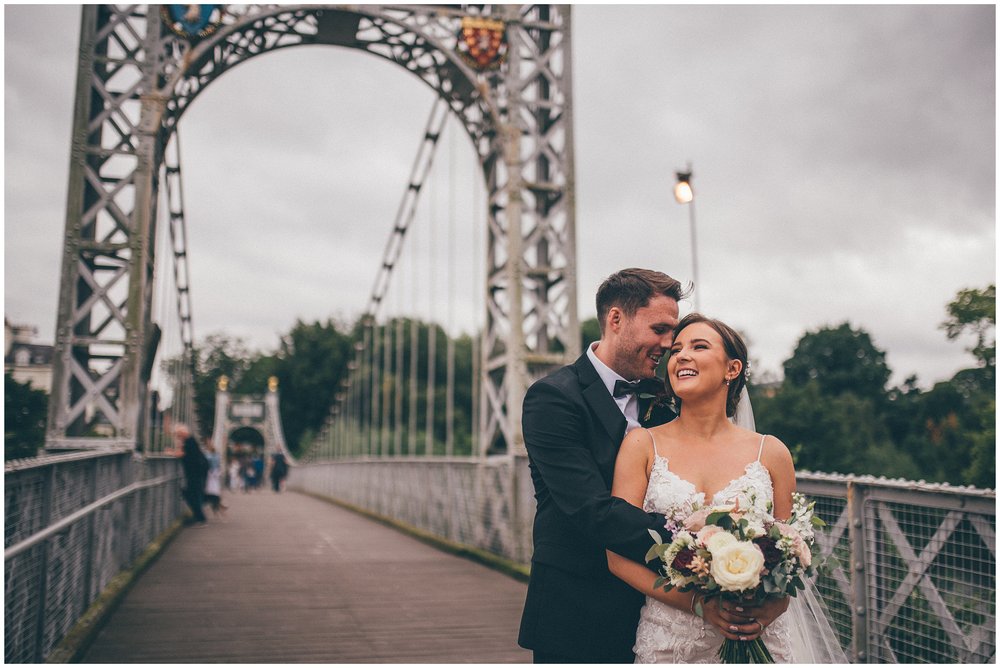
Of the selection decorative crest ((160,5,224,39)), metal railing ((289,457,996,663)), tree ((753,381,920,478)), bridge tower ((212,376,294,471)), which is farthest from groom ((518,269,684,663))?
bridge tower ((212,376,294,471))

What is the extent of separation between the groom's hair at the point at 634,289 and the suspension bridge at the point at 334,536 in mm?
1448

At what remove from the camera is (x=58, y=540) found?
439 cm

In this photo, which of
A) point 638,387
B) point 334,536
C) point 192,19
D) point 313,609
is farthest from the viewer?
point 334,536

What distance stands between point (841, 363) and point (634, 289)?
147 feet

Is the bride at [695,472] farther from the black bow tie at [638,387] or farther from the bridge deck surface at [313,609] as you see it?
the bridge deck surface at [313,609]

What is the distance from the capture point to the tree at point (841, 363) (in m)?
43.1

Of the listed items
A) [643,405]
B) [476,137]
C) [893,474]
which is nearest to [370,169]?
[893,474]

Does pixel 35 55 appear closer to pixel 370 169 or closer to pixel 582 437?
pixel 582 437

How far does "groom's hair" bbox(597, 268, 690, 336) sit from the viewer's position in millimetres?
2309

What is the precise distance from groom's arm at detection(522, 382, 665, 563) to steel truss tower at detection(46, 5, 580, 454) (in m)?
5.78

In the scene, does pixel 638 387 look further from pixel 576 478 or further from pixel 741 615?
A: pixel 741 615

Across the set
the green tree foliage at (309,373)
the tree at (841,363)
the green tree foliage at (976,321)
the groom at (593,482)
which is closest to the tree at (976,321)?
the green tree foliage at (976,321)

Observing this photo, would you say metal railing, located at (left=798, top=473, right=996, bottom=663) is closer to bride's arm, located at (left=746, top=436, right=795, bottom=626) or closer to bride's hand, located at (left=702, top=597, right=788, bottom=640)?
bride's arm, located at (left=746, top=436, right=795, bottom=626)

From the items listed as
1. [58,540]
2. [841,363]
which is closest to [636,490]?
Answer: [58,540]
